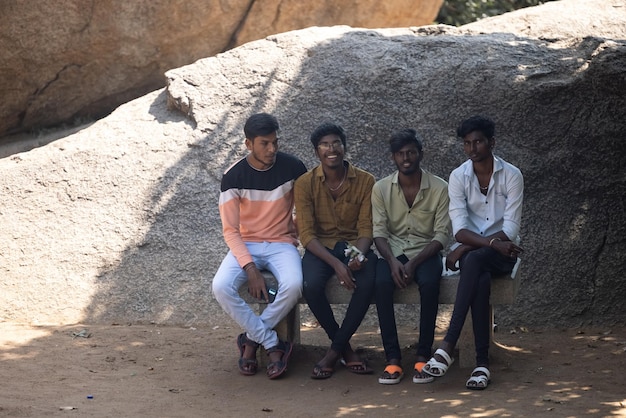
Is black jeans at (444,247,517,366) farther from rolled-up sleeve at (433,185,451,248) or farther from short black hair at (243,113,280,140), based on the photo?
short black hair at (243,113,280,140)

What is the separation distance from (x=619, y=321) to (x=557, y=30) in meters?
2.97

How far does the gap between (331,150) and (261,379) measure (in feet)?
4.65

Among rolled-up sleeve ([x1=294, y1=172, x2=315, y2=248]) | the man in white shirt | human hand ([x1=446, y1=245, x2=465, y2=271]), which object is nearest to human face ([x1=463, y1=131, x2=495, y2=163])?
the man in white shirt

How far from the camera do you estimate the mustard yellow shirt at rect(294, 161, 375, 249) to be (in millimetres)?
5746

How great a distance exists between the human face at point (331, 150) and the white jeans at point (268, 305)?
2.02 ft

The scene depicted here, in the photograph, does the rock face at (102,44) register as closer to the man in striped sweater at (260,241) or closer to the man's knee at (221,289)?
the man in striped sweater at (260,241)

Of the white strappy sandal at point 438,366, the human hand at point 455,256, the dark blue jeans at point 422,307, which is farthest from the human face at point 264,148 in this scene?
the white strappy sandal at point 438,366

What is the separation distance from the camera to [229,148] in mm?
7488

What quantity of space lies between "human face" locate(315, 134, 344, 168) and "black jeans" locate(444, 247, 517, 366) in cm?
99

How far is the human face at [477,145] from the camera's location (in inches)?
219

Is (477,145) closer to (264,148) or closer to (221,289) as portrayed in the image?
(264,148)

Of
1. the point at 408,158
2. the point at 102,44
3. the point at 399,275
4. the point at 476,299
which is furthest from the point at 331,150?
the point at 102,44

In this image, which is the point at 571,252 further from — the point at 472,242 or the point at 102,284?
the point at 102,284

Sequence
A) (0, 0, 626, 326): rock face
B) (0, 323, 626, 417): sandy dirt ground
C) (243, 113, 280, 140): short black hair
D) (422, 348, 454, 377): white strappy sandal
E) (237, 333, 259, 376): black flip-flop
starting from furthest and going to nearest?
1. (0, 0, 626, 326): rock face
2. (243, 113, 280, 140): short black hair
3. (237, 333, 259, 376): black flip-flop
4. (422, 348, 454, 377): white strappy sandal
5. (0, 323, 626, 417): sandy dirt ground
